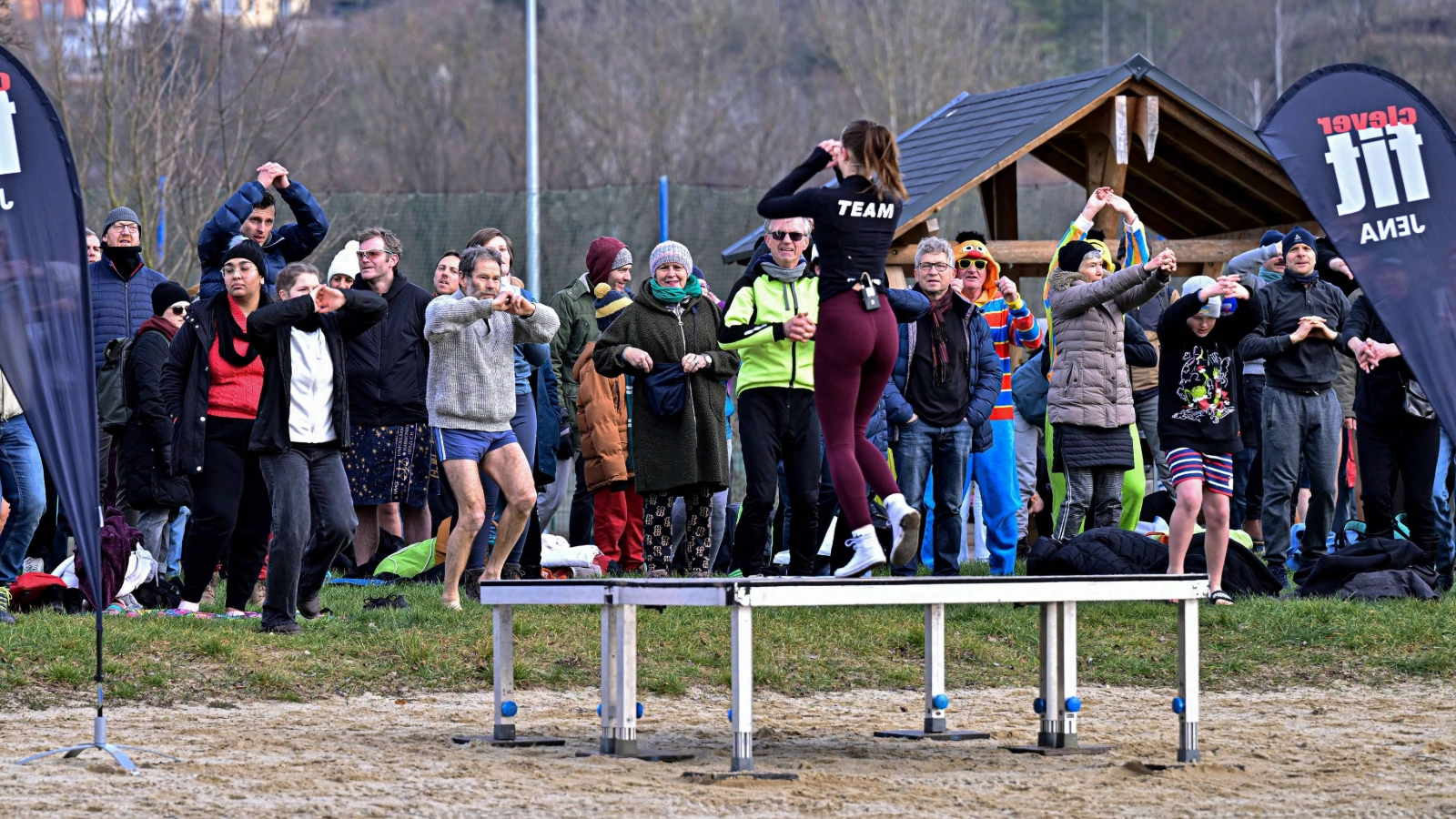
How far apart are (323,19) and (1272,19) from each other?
30.7 metres

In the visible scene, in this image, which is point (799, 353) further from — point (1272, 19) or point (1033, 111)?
point (1272, 19)

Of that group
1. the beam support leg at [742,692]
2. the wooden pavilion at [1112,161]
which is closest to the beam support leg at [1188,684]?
the beam support leg at [742,692]

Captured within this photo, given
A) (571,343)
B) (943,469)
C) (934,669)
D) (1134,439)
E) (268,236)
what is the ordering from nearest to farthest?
(934,669) < (268,236) < (943,469) < (1134,439) < (571,343)

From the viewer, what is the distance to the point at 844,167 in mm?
7062

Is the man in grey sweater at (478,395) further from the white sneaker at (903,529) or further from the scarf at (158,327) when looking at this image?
the white sneaker at (903,529)

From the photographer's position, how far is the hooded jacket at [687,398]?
1001 cm

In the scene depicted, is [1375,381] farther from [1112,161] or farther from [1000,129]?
[1000,129]

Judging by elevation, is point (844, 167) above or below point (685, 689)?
above

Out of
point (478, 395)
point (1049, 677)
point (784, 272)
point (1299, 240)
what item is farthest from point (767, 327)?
point (1299, 240)

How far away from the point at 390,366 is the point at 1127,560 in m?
4.52

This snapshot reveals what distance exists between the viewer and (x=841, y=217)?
22.9ft

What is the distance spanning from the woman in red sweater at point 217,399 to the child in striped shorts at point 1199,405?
4.78m

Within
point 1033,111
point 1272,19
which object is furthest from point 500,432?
point 1272,19

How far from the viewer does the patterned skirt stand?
10.7 m
